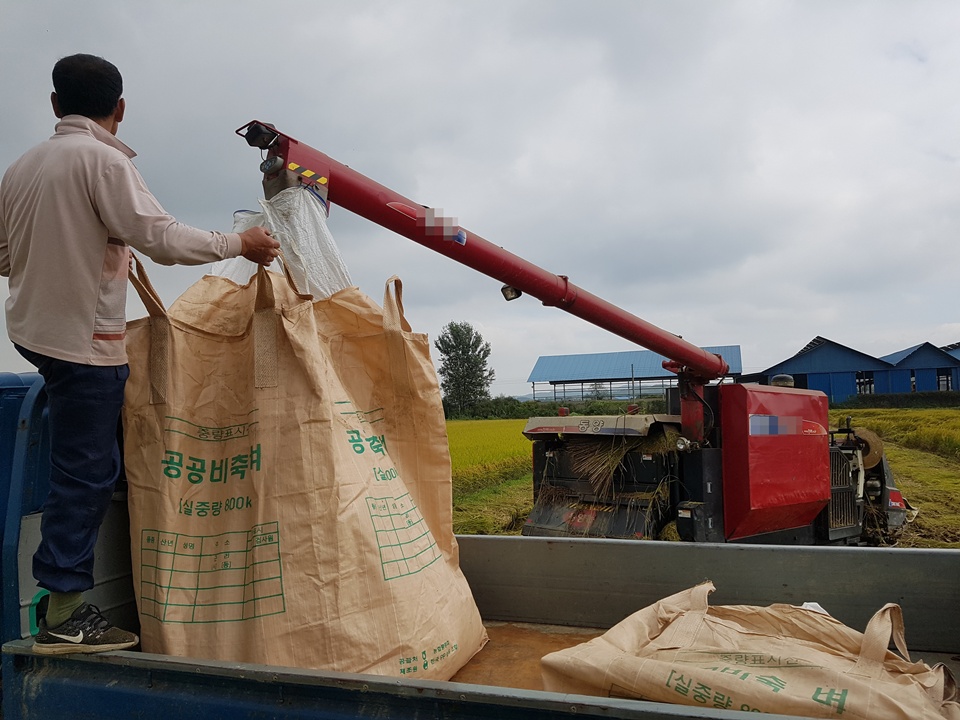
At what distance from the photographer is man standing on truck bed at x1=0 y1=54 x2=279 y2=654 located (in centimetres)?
178

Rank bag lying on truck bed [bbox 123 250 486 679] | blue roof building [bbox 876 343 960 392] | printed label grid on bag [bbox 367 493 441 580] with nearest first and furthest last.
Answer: bag lying on truck bed [bbox 123 250 486 679]
printed label grid on bag [bbox 367 493 441 580]
blue roof building [bbox 876 343 960 392]

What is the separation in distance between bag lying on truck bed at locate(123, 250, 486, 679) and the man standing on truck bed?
0.15 metres

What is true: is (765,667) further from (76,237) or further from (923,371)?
(923,371)

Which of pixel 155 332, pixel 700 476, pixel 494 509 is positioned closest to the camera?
pixel 155 332

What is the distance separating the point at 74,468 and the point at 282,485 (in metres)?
0.53

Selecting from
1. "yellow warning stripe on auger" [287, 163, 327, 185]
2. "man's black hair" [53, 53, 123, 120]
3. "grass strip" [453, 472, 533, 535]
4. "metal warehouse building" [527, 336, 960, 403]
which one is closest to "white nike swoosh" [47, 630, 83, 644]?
"man's black hair" [53, 53, 123, 120]

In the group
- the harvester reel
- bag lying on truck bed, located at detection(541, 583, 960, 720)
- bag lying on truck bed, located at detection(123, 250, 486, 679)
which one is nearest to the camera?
bag lying on truck bed, located at detection(541, 583, 960, 720)

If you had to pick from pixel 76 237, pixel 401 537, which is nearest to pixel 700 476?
pixel 401 537

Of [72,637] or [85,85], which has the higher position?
[85,85]

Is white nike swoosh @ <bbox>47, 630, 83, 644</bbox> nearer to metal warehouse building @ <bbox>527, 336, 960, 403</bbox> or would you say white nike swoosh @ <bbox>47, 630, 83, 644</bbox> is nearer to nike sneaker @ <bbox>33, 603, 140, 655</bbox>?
nike sneaker @ <bbox>33, 603, 140, 655</bbox>

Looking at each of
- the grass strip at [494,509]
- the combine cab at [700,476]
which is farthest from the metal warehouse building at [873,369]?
the combine cab at [700,476]

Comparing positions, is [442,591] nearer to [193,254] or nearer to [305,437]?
[305,437]

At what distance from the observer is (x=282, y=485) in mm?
1948

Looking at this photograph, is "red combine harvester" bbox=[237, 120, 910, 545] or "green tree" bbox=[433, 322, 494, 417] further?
"green tree" bbox=[433, 322, 494, 417]
